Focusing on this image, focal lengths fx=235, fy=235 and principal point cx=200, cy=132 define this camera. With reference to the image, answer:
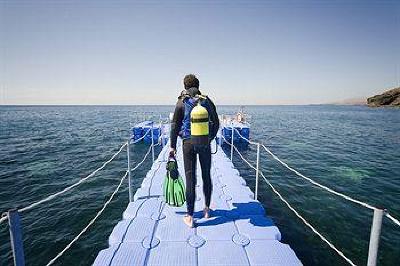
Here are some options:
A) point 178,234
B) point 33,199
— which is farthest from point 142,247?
point 33,199

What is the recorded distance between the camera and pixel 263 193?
938 cm

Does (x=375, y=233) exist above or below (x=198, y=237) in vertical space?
above

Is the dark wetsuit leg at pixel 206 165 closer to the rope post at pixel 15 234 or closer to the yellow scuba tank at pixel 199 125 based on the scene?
the yellow scuba tank at pixel 199 125

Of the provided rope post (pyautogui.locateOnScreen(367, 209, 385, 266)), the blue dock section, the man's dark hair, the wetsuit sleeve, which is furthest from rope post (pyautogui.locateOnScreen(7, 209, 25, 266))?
rope post (pyautogui.locateOnScreen(367, 209, 385, 266))

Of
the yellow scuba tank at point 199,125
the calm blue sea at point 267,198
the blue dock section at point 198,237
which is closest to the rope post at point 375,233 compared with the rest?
the blue dock section at point 198,237

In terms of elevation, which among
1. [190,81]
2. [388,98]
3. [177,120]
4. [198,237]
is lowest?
[198,237]

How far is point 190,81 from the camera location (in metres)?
3.65

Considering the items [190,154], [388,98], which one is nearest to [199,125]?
[190,154]

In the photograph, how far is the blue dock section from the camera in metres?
3.11

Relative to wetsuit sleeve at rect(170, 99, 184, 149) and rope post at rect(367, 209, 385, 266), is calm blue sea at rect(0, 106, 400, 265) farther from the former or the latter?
wetsuit sleeve at rect(170, 99, 184, 149)

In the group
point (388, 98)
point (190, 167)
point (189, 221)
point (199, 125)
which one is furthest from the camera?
point (388, 98)

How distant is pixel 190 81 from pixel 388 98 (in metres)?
122

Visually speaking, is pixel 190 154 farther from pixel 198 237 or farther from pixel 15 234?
pixel 15 234

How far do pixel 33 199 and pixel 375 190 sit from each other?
13.9m
